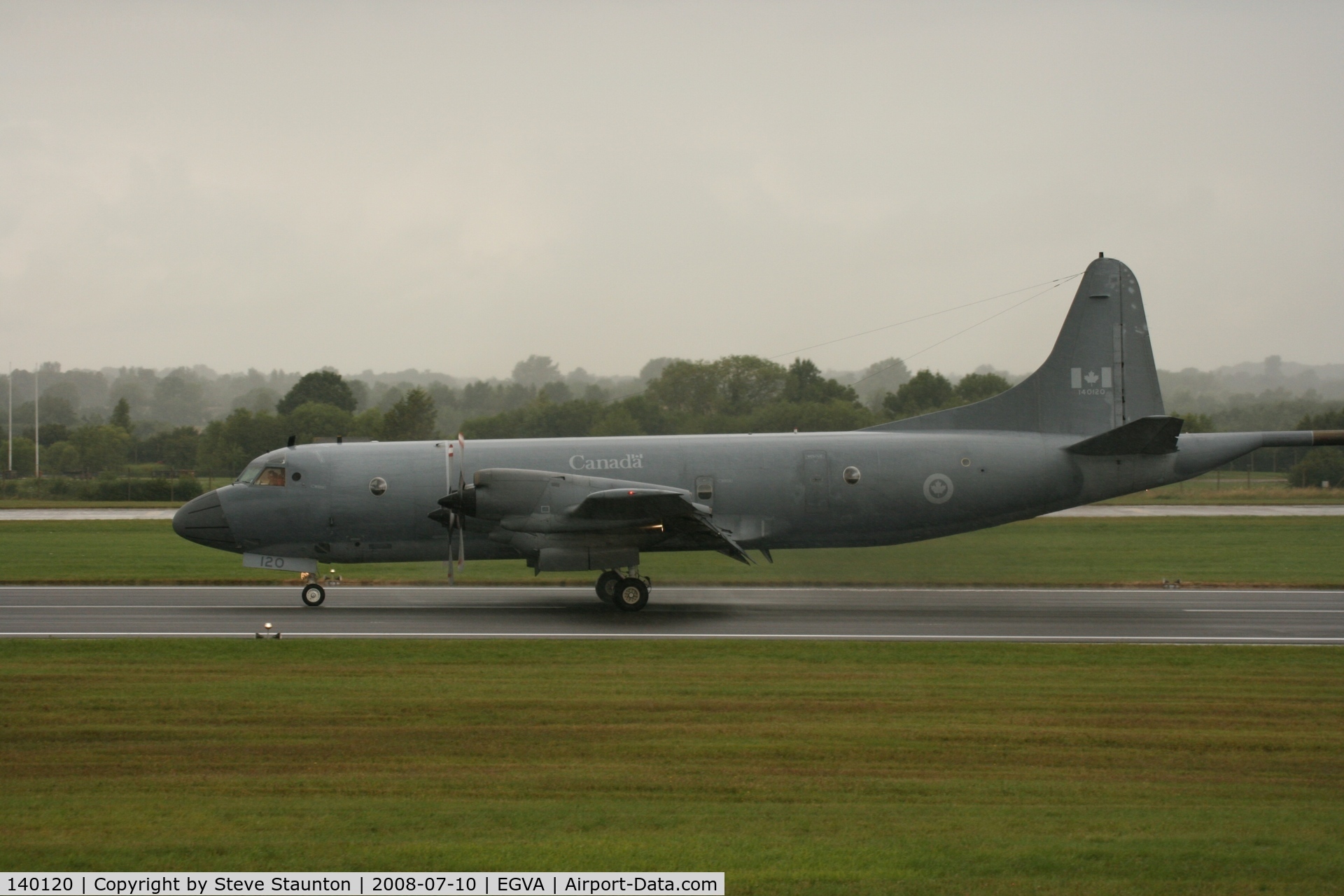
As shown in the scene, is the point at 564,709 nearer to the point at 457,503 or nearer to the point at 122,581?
the point at 457,503

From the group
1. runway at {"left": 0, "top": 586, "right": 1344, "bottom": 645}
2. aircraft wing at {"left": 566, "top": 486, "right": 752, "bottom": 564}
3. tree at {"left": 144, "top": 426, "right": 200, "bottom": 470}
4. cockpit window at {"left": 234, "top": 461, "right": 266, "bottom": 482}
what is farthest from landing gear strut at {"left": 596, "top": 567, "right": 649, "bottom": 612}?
tree at {"left": 144, "top": 426, "right": 200, "bottom": 470}

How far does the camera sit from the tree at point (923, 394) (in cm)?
3606

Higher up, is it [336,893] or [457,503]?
[457,503]

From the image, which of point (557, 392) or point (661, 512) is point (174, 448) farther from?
point (661, 512)

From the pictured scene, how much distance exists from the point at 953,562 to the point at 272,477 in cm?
1542

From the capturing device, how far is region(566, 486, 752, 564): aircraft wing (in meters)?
19.4

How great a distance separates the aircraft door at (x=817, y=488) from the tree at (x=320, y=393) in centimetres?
2106

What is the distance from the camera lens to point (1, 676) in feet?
46.1

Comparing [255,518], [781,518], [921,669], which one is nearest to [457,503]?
[255,518]

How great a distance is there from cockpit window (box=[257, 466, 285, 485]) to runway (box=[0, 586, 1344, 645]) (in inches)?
106

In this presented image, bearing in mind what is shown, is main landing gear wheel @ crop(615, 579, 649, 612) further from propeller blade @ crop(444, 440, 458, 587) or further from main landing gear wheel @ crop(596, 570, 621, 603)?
propeller blade @ crop(444, 440, 458, 587)

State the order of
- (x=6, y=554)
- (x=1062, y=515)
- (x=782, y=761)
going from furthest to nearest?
(x=1062, y=515), (x=6, y=554), (x=782, y=761)

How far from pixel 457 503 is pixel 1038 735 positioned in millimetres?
12488

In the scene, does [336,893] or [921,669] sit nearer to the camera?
[336,893]
